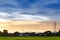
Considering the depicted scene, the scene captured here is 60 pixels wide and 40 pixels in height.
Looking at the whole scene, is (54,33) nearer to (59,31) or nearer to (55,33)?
(55,33)

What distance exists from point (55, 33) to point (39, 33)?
9.46m

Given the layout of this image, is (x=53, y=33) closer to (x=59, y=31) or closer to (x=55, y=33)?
(x=55, y=33)

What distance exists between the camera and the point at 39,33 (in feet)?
342

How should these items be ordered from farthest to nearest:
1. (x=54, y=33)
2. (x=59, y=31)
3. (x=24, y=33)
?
(x=24, y=33) → (x=59, y=31) → (x=54, y=33)

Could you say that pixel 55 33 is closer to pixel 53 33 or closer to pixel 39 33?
pixel 53 33

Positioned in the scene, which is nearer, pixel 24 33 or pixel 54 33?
pixel 54 33

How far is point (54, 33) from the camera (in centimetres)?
10094

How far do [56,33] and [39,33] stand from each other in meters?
9.88

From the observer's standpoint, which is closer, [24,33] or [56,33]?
[56,33]

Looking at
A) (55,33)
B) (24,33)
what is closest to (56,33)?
(55,33)

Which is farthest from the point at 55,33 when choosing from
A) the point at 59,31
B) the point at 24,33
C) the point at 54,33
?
the point at 24,33

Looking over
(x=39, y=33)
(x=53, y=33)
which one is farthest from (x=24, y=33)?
(x=53, y=33)

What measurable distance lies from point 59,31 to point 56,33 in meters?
A: 5.74

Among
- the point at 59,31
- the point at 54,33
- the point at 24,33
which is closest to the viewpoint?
the point at 54,33
